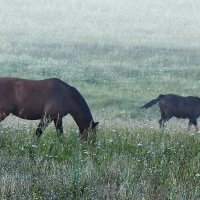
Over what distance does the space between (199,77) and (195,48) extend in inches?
288

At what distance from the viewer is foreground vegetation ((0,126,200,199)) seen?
5.51 m

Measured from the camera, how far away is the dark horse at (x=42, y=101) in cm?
1019

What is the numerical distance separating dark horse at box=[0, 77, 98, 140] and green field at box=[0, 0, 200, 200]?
279mm

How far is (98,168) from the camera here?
6383 mm

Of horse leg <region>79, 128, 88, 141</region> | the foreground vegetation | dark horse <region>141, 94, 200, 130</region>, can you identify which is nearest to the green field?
the foreground vegetation

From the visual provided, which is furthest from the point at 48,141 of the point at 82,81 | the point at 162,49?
the point at 162,49

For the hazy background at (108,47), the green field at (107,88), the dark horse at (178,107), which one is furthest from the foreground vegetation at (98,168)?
the hazy background at (108,47)

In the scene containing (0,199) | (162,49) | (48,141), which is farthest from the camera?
(162,49)

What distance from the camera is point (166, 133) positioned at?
9.23 m

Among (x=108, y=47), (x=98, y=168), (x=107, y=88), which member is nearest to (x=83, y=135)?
(x=98, y=168)

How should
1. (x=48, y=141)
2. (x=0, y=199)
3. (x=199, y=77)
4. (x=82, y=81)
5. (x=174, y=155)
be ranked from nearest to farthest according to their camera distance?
1. (x=0, y=199)
2. (x=174, y=155)
3. (x=48, y=141)
4. (x=82, y=81)
5. (x=199, y=77)

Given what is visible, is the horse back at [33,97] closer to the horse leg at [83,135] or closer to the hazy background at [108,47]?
the horse leg at [83,135]

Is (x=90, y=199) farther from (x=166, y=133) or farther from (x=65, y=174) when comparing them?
(x=166, y=133)

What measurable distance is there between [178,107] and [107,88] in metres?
7.08
